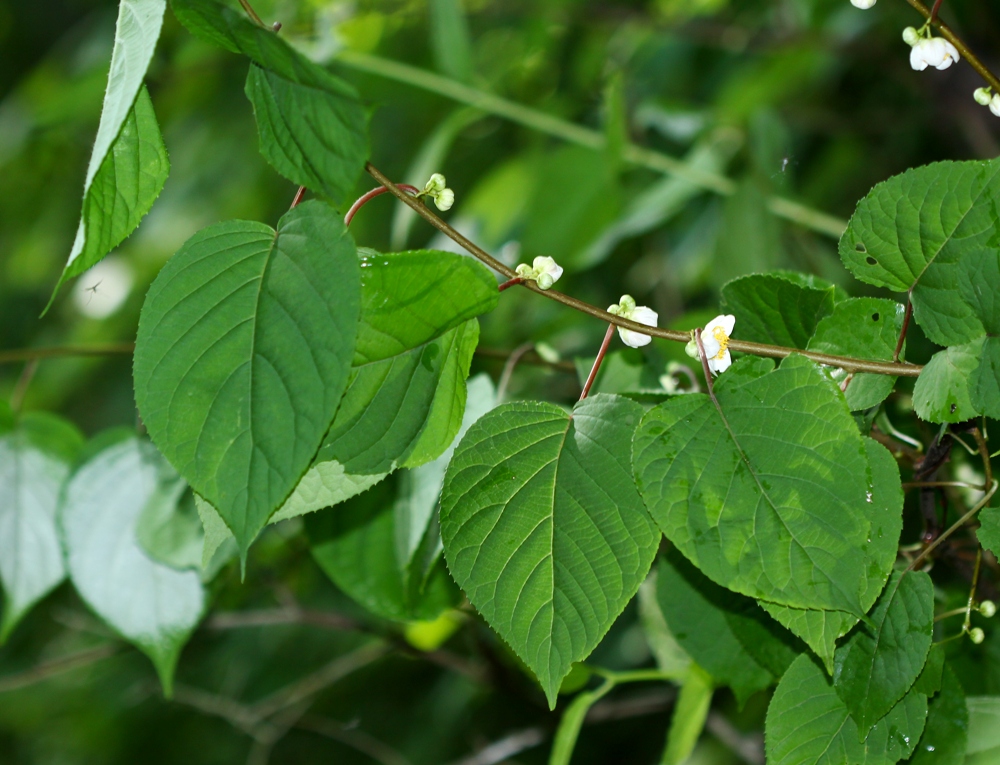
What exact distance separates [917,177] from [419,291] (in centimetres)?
23

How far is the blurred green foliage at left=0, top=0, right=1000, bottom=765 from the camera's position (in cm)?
115

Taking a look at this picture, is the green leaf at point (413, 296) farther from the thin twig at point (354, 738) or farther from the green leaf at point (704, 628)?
the thin twig at point (354, 738)

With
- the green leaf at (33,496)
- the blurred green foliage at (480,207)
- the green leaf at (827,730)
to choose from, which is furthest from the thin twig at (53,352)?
the green leaf at (827,730)

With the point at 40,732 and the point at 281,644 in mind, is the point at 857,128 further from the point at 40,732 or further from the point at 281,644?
the point at 40,732

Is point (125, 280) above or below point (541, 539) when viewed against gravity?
below

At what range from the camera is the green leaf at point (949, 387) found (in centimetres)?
39

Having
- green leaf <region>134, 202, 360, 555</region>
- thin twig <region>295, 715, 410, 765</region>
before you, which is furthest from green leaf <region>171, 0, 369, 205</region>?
thin twig <region>295, 715, 410, 765</region>

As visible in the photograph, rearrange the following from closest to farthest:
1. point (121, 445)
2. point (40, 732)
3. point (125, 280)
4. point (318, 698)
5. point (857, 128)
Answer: point (121, 445)
point (857, 128)
point (318, 698)
point (125, 280)
point (40, 732)

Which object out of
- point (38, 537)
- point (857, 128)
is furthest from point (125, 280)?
point (857, 128)

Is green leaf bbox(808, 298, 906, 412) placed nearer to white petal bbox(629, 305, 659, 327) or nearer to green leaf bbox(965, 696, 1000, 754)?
white petal bbox(629, 305, 659, 327)

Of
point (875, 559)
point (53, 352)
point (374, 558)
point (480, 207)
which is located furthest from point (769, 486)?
point (480, 207)

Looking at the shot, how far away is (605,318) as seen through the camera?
405mm

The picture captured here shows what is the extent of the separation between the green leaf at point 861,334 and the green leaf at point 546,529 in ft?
0.35

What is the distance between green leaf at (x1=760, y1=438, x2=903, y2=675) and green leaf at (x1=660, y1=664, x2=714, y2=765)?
1.05ft
